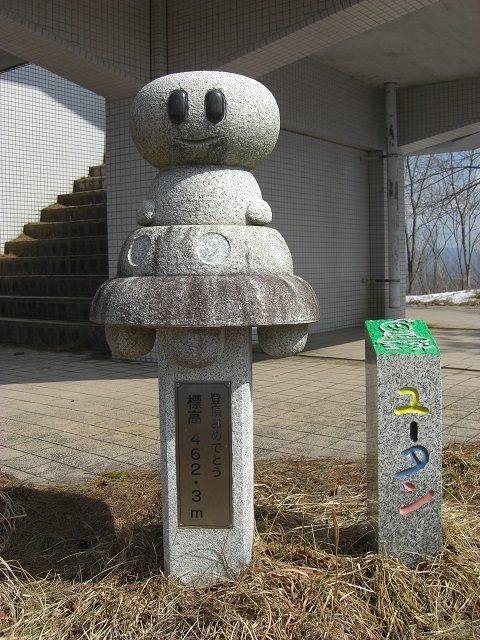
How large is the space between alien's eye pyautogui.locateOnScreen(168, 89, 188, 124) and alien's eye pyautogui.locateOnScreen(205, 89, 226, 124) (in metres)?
0.09

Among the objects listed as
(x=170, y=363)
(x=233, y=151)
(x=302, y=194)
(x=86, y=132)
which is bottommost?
(x=170, y=363)

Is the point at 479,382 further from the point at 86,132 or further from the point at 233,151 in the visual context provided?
the point at 86,132

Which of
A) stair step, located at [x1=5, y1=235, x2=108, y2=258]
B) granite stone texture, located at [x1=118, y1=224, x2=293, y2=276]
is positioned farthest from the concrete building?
granite stone texture, located at [x1=118, y1=224, x2=293, y2=276]

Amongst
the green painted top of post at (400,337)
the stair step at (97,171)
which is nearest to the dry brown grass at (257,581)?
the green painted top of post at (400,337)

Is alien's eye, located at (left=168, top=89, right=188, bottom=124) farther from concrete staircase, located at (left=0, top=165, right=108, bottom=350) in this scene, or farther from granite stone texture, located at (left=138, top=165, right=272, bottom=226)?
concrete staircase, located at (left=0, top=165, right=108, bottom=350)

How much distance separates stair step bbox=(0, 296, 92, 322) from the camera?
399 inches

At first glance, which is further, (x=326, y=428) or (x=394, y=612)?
(x=326, y=428)

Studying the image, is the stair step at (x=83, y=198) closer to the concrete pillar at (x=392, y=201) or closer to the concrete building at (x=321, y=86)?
the concrete building at (x=321, y=86)

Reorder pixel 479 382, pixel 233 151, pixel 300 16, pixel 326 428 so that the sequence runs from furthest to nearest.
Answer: pixel 479 382, pixel 300 16, pixel 326 428, pixel 233 151

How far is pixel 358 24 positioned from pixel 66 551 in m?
5.82

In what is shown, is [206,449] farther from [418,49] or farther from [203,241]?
[418,49]

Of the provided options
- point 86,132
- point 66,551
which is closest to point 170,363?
point 66,551

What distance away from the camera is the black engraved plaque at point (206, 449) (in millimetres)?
2879

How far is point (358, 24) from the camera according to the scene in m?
6.79
